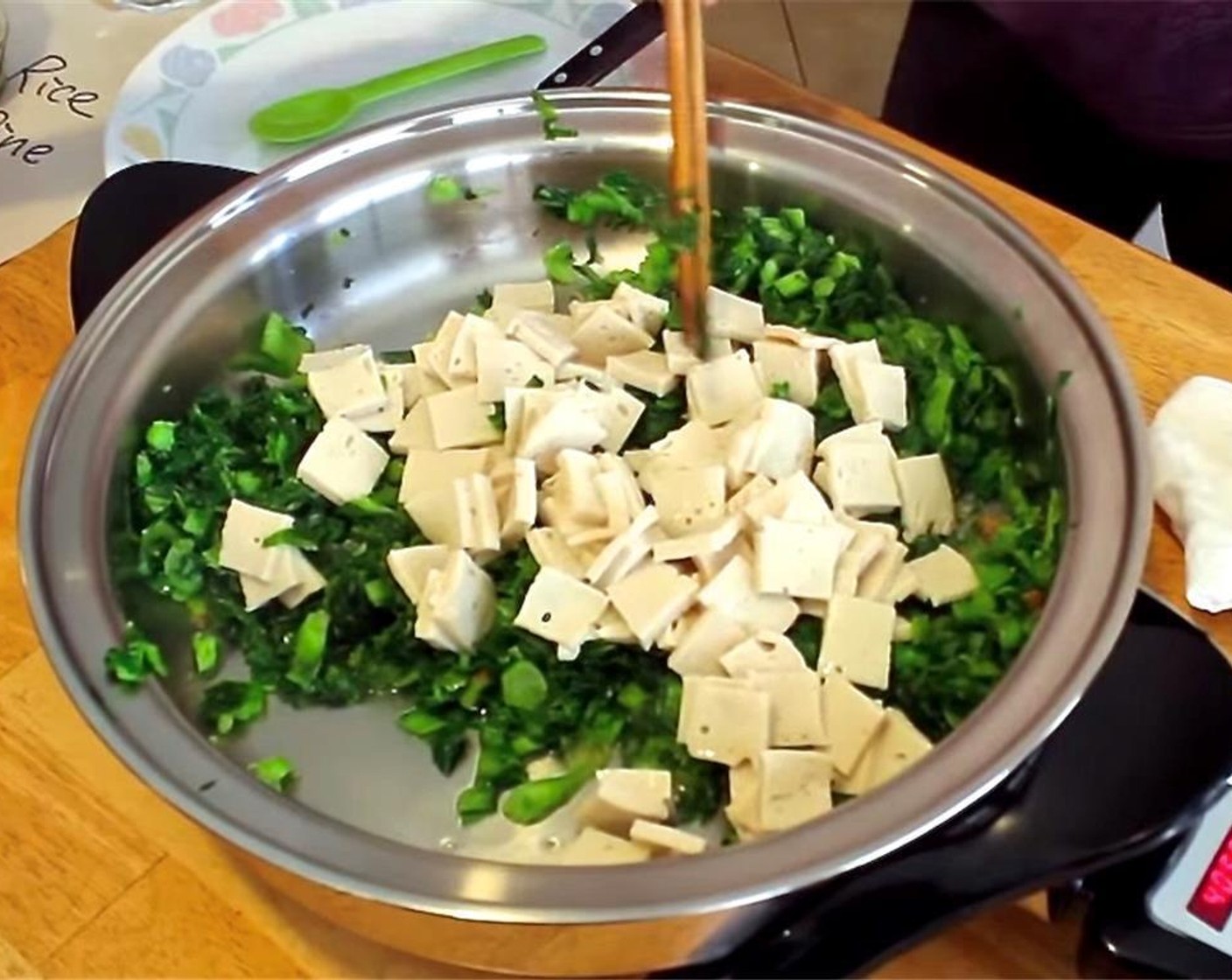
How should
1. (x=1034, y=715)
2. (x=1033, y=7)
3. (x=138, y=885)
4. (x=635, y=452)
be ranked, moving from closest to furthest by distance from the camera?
(x=1034, y=715) → (x=138, y=885) → (x=635, y=452) → (x=1033, y=7)

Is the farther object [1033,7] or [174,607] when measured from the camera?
[1033,7]

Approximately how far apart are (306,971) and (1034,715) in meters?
0.35

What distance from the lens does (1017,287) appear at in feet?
2.71

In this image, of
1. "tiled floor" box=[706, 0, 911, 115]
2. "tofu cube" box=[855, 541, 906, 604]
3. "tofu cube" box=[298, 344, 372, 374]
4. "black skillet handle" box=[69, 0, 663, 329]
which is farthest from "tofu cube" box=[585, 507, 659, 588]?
"tiled floor" box=[706, 0, 911, 115]

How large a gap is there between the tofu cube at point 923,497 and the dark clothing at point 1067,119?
1.42 feet

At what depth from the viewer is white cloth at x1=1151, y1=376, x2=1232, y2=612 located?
2.56ft

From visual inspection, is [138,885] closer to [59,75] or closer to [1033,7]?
[59,75]

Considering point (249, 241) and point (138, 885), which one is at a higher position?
point (249, 241)

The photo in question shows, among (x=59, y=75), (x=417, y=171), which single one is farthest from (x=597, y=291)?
(x=59, y=75)

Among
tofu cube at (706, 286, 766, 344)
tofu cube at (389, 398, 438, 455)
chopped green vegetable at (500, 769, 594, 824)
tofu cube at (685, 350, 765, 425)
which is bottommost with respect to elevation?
chopped green vegetable at (500, 769, 594, 824)

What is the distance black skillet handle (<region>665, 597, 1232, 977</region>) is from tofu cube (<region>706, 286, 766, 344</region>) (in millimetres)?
324

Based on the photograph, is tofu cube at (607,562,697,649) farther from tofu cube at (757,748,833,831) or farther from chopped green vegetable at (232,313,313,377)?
chopped green vegetable at (232,313,313,377)

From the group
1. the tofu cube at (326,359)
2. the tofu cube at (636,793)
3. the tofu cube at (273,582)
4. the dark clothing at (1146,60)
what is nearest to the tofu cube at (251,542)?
the tofu cube at (273,582)

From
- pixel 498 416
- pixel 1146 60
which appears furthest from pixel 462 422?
pixel 1146 60
